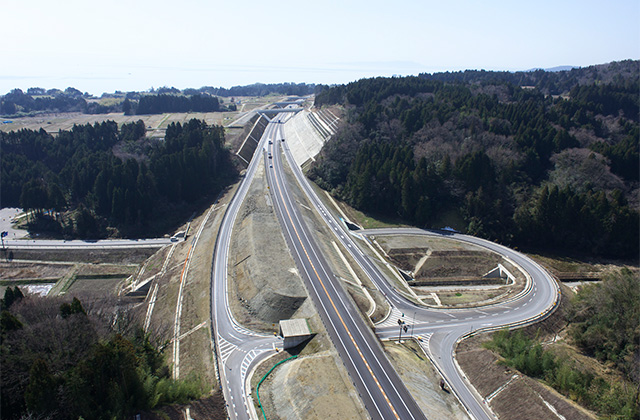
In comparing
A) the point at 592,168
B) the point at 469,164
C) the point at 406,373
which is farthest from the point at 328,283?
the point at 592,168

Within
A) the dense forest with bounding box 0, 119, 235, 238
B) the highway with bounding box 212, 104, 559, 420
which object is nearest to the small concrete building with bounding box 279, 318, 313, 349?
the highway with bounding box 212, 104, 559, 420

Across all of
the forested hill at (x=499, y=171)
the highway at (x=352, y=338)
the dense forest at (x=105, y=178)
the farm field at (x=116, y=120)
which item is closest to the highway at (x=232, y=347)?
the highway at (x=352, y=338)

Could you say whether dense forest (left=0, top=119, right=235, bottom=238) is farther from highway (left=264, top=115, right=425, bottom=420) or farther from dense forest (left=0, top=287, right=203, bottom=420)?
dense forest (left=0, top=287, right=203, bottom=420)

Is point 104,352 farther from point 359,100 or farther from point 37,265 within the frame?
point 359,100

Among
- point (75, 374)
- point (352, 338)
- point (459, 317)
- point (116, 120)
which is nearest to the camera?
point (75, 374)

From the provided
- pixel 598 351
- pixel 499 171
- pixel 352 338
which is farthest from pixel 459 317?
pixel 499 171

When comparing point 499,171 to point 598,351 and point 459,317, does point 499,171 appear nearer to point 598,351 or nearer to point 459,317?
point 459,317
